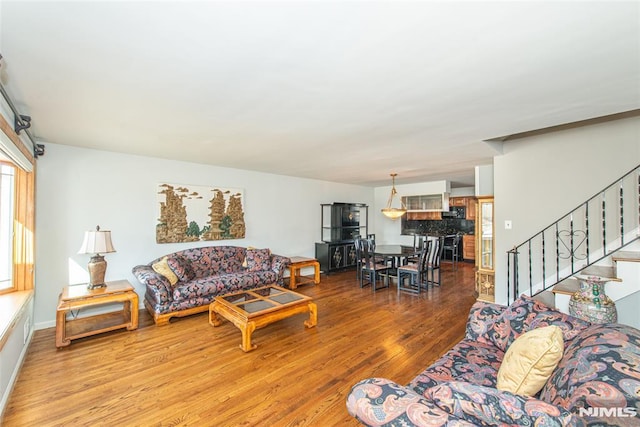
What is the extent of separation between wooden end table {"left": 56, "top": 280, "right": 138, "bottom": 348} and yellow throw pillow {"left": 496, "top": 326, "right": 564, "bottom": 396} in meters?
3.81

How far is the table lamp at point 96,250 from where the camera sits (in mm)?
3186

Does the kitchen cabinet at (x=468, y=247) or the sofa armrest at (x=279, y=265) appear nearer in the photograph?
the sofa armrest at (x=279, y=265)

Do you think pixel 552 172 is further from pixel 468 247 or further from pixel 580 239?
pixel 468 247

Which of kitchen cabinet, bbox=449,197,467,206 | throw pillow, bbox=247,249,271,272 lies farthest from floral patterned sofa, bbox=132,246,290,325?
kitchen cabinet, bbox=449,197,467,206

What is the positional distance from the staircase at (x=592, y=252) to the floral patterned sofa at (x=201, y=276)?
3.70 m

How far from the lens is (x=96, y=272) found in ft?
10.8

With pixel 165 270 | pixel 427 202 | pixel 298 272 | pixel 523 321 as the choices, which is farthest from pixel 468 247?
pixel 165 270

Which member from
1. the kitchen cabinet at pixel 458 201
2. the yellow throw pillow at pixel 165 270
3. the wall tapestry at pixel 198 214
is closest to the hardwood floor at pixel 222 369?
the yellow throw pillow at pixel 165 270

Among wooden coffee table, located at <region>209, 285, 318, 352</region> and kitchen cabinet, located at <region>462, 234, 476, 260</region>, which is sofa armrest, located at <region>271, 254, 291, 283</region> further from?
kitchen cabinet, located at <region>462, 234, 476, 260</region>

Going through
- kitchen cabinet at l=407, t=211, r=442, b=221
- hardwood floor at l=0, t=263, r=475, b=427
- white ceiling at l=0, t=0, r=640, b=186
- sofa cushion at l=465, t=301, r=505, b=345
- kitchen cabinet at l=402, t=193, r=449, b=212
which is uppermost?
white ceiling at l=0, t=0, r=640, b=186

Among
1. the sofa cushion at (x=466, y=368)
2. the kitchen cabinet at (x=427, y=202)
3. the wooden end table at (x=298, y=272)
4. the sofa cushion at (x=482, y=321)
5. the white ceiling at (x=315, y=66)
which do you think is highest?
the white ceiling at (x=315, y=66)

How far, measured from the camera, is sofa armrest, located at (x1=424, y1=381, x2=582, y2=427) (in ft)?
3.03

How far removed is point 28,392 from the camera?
7.16 ft

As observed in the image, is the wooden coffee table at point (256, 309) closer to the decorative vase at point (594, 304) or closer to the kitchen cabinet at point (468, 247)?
the decorative vase at point (594, 304)
